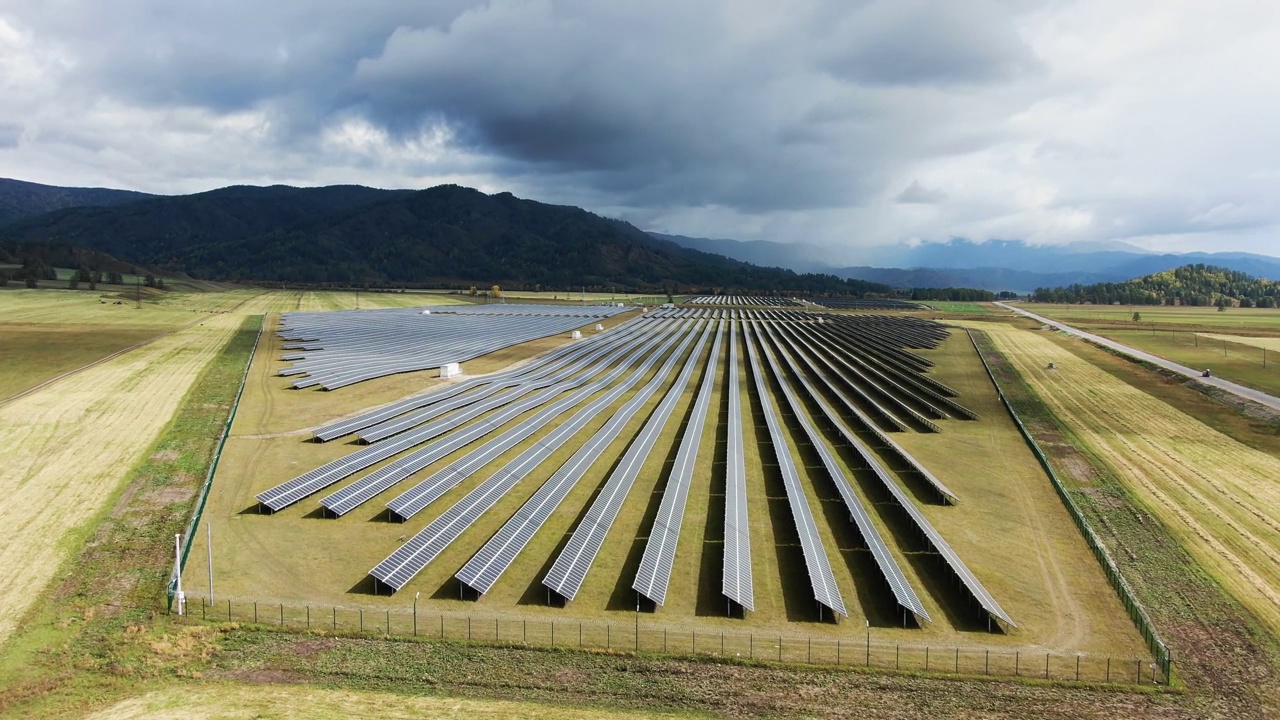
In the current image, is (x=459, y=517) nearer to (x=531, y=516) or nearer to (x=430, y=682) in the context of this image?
(x=531, y=516)

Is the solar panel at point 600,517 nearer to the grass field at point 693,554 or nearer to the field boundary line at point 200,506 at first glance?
the grass field at point 693,554

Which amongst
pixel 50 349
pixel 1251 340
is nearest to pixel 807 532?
pixel 50 349

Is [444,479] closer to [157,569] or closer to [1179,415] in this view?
[157,569]

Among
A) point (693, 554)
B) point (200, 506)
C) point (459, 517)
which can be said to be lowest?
point (693, 554)

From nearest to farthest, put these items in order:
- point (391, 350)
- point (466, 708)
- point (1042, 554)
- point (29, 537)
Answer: point (466, 708), point (29, 537), point (1042, 554), point (391, 350)

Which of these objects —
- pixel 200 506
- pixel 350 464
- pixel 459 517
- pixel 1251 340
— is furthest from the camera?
pixel 1251 340

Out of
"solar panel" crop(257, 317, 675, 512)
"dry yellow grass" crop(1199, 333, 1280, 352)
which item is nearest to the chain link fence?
"solar panel" crop(257, 317, 675, 512)

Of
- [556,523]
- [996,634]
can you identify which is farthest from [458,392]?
[996,634]
